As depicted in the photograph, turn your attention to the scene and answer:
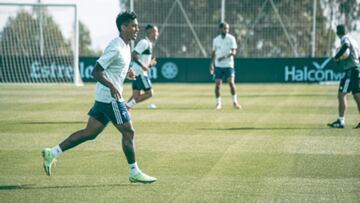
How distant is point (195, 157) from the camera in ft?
37.4

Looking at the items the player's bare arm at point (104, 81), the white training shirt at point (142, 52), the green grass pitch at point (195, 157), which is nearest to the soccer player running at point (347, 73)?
the green grass pitch at point (195, 157)

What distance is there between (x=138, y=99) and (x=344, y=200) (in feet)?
34.8

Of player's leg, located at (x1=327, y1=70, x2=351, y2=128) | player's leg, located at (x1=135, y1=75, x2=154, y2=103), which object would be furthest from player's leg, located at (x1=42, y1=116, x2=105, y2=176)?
player's leg, located at (x1=135, y1=75, x2=154, y2=103)

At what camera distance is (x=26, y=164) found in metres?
10.7

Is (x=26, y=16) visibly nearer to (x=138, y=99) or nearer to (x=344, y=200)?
(x=138, y=99)

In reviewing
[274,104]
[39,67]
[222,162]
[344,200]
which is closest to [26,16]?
[39,67]

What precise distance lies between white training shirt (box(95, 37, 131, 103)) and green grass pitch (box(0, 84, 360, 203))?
3.66 ft

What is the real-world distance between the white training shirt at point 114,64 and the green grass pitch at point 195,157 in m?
1.12

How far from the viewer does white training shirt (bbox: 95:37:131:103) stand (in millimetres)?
9141

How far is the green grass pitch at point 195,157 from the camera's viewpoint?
8626mm

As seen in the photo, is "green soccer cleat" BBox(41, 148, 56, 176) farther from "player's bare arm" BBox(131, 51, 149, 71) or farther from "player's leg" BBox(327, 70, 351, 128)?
"player's bare arm" BBox(131, 51, 149, 71)

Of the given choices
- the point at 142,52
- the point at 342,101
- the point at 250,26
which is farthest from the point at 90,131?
the point at 250,26

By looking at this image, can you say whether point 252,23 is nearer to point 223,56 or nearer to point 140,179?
point 223,56

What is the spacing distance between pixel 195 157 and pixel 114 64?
2.71 m
